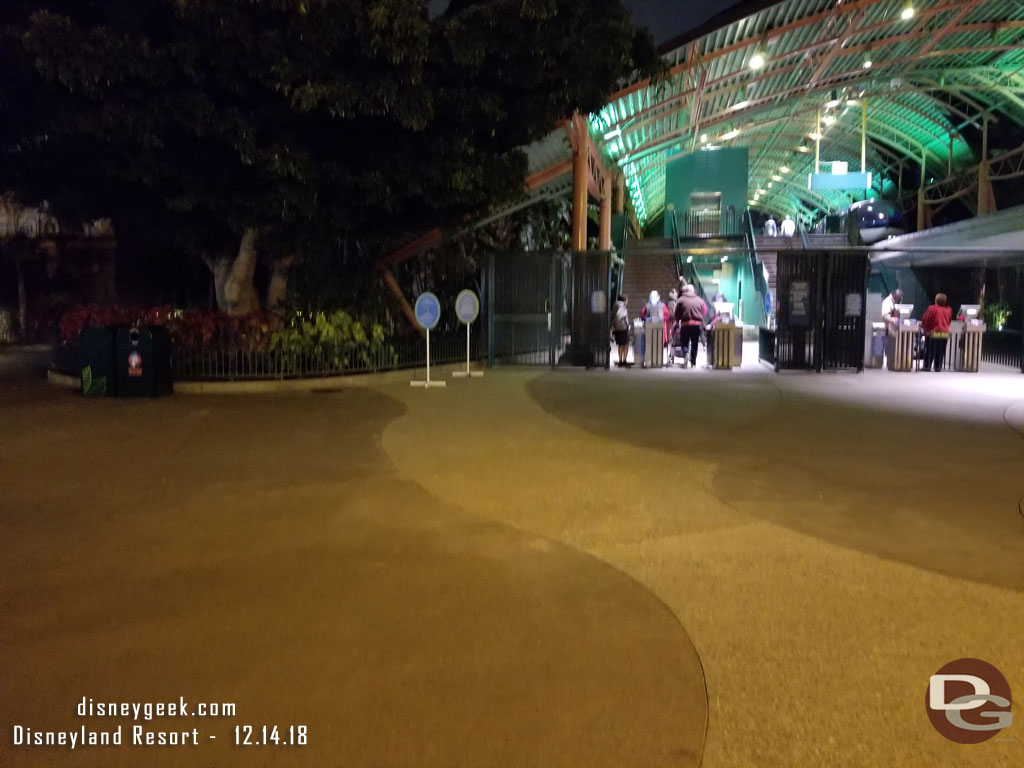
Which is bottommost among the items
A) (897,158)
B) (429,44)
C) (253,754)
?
(253,754)

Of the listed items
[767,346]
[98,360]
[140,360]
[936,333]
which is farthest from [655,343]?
[98,360]

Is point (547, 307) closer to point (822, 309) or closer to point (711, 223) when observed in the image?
point (822, 309)

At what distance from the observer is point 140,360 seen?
40.5 ft

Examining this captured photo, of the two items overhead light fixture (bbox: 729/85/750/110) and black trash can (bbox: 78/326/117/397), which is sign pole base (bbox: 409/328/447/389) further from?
overhead light fixture (bbox: 729/85/750/110)

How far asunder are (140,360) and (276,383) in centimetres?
215

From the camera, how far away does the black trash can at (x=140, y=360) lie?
1230 cm

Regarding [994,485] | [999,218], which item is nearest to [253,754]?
[994,485]

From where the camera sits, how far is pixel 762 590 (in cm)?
493

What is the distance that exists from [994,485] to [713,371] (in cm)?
982

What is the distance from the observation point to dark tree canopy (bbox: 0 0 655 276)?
1091 centimetres

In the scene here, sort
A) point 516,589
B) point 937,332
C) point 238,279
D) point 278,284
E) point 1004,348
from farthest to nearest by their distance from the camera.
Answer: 1. point 1004,348
2. point 937,332
3. point 278,284
4. point 238,279
5. point 516,589

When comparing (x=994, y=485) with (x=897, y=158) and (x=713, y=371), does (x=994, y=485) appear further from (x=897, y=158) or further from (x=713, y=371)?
(x=897, y=158)

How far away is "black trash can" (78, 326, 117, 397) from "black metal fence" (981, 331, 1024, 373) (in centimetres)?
1800

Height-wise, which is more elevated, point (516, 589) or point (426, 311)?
point (426, 311)
